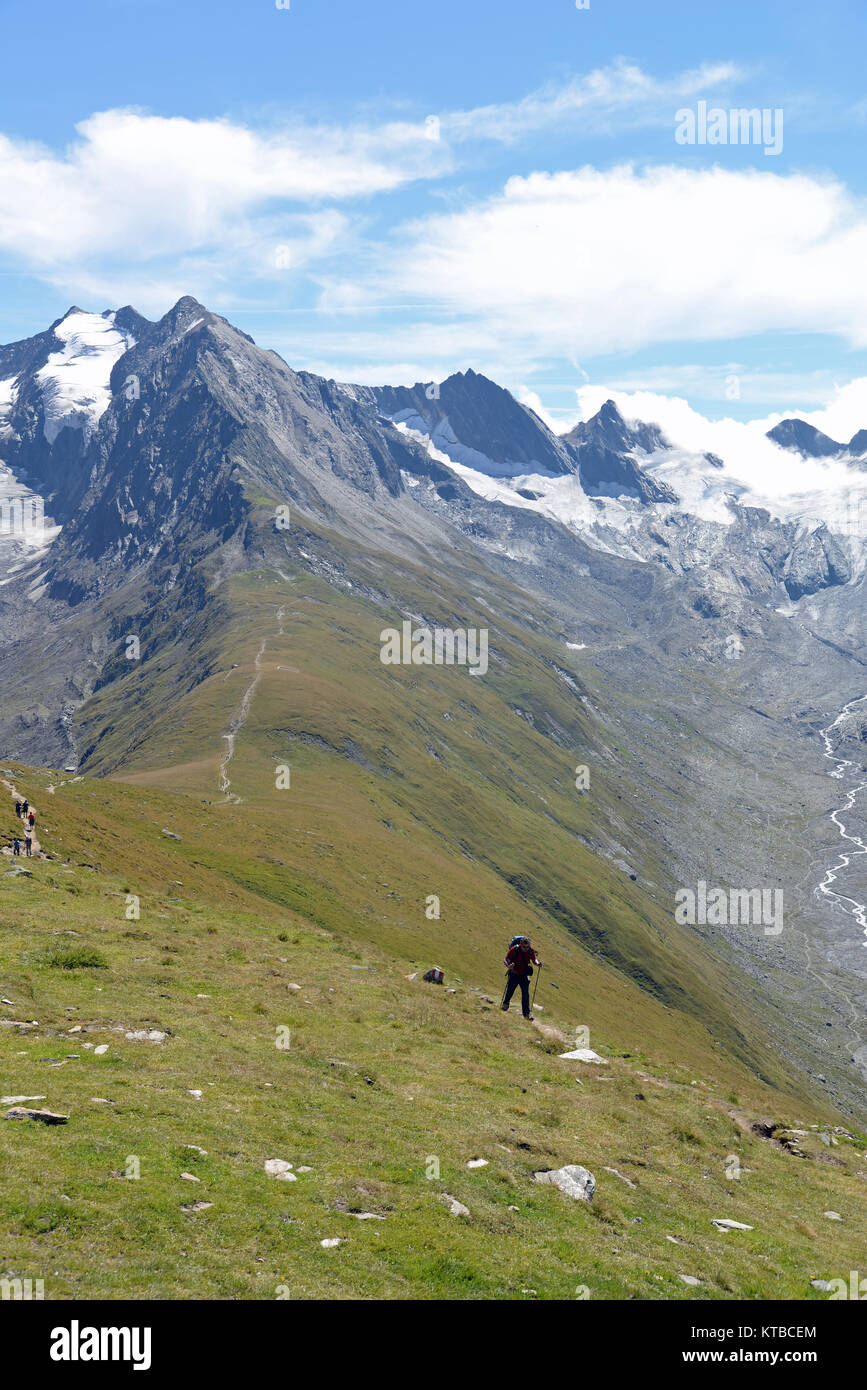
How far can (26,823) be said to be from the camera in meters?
47.0

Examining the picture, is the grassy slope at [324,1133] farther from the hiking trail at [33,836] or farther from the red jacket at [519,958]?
the red jacket at [519,958]

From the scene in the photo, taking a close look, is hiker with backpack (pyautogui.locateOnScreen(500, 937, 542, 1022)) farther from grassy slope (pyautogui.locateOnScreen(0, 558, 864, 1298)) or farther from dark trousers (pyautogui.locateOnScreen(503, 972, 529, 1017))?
grassy slope (pyautogui.locateOnScreen(0, 558, 864, 1298))

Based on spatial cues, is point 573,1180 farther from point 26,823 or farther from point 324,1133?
point 26,823

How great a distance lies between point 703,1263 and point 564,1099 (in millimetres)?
8392

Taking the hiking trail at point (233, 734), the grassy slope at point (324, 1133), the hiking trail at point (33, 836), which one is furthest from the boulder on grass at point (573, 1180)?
the hiking trail at point (233, 734)

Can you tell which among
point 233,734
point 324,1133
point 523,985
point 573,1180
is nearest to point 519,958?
point 523,985

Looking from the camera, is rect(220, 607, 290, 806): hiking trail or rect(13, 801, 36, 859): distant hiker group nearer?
rect(13, 801, 36, 859): distant hiker group

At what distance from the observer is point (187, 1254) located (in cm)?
1555

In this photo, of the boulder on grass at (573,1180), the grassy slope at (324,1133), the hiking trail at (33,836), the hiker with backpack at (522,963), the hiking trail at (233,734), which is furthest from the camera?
the hiking trail at (233,734)

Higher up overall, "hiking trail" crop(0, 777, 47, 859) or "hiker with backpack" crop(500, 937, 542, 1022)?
"hiking trail" crop(0, 777, 47, 859)

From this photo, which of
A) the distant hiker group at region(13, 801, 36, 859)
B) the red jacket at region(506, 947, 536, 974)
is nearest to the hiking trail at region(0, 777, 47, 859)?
the distant hiker group at region(13, 801, 36, 859)

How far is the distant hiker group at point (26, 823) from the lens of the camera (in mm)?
44094

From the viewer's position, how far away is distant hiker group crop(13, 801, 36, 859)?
44.1 meters

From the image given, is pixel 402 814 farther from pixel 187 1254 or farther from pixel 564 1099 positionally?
pixel 187 1254
